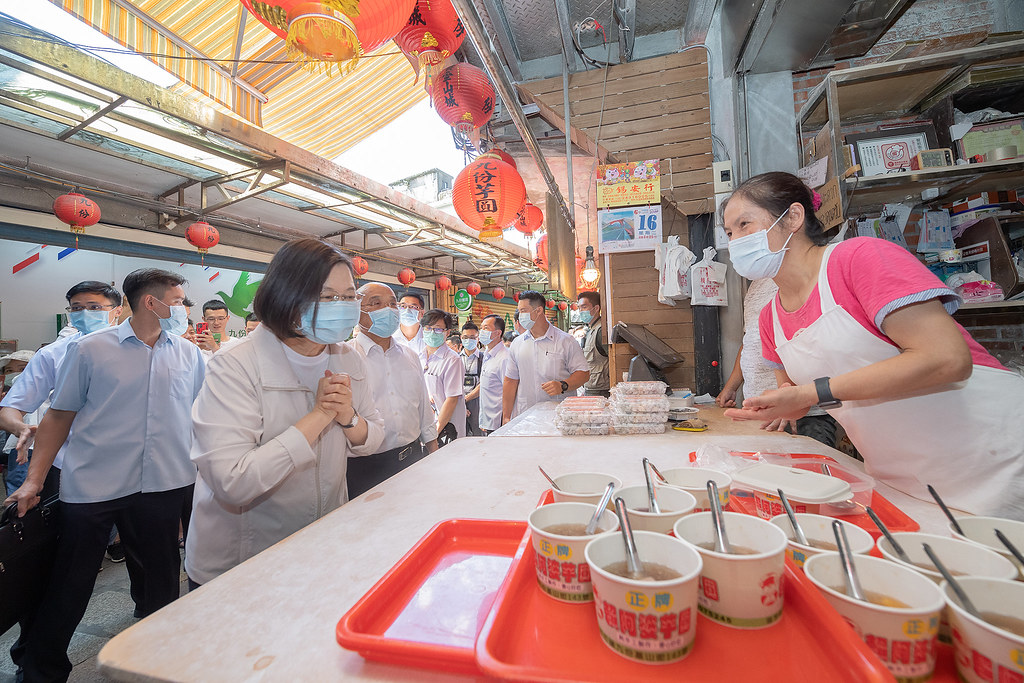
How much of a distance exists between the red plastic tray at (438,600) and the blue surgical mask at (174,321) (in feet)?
8.61

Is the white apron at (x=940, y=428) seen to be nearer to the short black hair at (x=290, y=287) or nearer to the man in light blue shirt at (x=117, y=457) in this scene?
the short black hair at (x=290, y=287)

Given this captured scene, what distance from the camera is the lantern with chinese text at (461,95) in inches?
131

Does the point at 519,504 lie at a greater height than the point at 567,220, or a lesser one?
lesser

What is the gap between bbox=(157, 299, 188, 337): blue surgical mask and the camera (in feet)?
8.89

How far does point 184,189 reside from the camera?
6520mm

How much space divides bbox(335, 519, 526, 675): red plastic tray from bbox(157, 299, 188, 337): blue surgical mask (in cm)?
262

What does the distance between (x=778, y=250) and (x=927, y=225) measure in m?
2.67

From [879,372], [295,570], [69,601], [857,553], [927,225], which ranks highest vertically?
[927,225]

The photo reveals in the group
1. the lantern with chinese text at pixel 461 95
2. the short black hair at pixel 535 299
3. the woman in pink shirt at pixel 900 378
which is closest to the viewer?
the woman in pink shirt at pixel 900 378

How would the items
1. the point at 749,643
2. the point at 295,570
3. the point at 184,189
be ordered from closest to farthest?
1. the point at 749,643
2. the point at 295,570
3. the point at 184,189

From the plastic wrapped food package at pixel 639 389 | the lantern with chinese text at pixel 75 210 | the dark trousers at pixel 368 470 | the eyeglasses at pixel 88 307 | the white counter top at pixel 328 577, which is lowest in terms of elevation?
the dark trousers at pixel 368 470

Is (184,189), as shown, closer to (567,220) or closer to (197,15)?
(197,15)

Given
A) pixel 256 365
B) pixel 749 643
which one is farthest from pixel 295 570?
pixel 749 643

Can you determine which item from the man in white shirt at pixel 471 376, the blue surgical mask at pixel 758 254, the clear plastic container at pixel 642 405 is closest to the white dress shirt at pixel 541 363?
the clear plastic container at pixel 642 405
